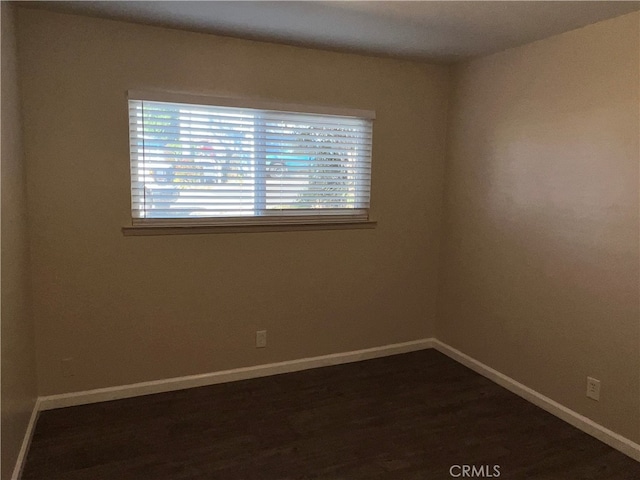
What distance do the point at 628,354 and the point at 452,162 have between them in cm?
186

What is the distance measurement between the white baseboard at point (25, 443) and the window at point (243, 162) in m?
1.24

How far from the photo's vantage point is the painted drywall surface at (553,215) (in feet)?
8.76

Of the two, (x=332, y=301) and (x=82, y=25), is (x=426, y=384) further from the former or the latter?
(x=82, y=25)

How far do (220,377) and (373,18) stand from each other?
2499mm

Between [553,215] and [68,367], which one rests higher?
[553,215]

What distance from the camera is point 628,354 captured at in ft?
8.80

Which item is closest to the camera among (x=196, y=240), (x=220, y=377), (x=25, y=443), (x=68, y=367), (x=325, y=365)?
(x=25, y=443)

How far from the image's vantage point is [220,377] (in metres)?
3.43

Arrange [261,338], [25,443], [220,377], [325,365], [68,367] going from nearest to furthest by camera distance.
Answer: [25,443] < [68,367] < [220,377] < [261,338] < [325,365]

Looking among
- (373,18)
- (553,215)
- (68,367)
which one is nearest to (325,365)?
(68,367)

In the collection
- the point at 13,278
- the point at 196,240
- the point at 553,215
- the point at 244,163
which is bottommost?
the point at 13,278

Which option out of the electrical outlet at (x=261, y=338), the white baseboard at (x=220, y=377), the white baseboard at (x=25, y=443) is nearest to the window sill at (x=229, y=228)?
the electrical outlet at (x=261, y=338)

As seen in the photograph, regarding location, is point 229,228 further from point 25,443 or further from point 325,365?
point 25,443

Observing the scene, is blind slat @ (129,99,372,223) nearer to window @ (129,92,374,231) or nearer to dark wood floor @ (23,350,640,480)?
window @ (129,92,374,231)
